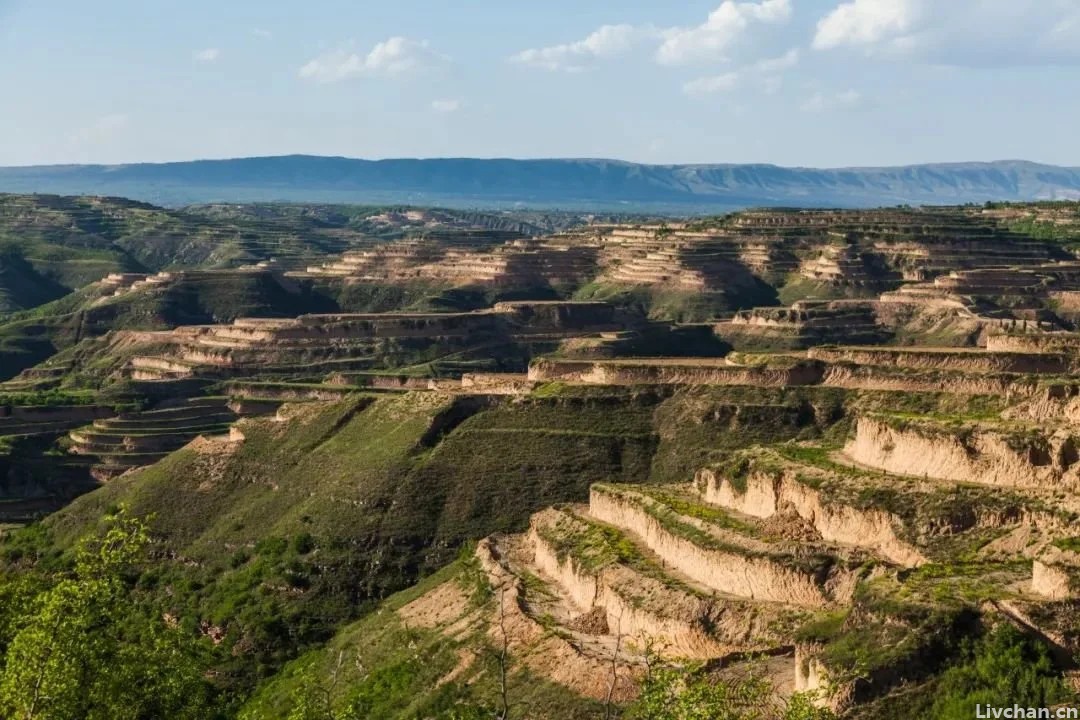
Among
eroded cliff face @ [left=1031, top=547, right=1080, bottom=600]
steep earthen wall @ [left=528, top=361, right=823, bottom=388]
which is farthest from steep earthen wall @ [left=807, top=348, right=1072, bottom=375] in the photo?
eroded cliff face @ [left=1031, top=547, right=1080, bottom=600]

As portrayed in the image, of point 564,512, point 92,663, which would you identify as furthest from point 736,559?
point 92,663

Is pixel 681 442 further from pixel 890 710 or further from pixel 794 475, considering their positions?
pixel 890 710

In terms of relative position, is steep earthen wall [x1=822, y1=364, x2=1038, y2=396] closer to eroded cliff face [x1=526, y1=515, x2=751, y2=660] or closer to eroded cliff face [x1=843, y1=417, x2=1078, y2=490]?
eroded cliff face [x1=843, y1=417, x2=1078, y2=490]

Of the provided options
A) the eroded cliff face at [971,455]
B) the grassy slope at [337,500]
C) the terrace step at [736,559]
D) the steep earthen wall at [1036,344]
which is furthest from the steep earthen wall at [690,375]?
the terrace step at [736,559]

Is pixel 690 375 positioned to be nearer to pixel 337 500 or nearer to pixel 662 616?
pixel 337 500

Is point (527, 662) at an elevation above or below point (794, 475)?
below

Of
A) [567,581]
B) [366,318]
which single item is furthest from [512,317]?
[567,581]
